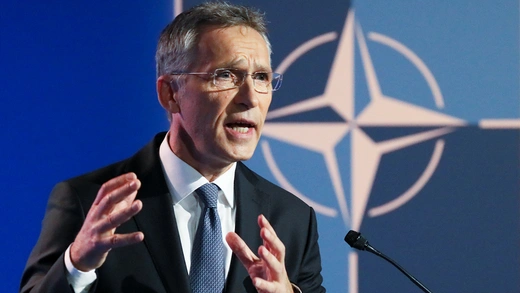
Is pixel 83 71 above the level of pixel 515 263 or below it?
above

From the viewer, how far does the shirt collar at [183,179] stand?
2.33m

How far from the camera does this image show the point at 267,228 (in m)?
1.98

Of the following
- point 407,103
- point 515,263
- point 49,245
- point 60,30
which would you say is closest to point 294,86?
point 407,103

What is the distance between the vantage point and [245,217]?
2.38 meters

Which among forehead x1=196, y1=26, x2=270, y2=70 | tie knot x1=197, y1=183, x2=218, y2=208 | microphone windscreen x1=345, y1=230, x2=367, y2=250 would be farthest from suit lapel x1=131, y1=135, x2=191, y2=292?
microphone windscreen x1=345, y1=230, x2=367, y2=250

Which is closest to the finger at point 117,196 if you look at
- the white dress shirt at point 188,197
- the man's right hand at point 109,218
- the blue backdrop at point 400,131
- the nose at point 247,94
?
the man's right hand at point 109,218

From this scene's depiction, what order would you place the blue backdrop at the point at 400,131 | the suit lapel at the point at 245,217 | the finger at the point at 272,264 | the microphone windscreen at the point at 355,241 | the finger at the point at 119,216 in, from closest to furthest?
the finger at the point at 119,216
the finger at the point at 272,264
the suit lapel at the point at 245,217
the microphone windscreen at the point at 355,241
the blue backdrop at the point at 400,131

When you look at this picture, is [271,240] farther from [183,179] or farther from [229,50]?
[229,50]

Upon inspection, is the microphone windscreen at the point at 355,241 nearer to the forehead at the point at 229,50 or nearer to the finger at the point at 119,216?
the forehead at the point at 229,50

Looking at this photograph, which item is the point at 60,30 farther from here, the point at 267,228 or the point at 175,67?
the point at 267,228

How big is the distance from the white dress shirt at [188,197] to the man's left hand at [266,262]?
310 millimetres

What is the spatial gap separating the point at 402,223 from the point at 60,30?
172 centimetres

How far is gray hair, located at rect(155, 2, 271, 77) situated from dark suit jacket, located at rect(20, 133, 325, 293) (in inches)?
10.6

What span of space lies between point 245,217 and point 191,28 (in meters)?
0.62
